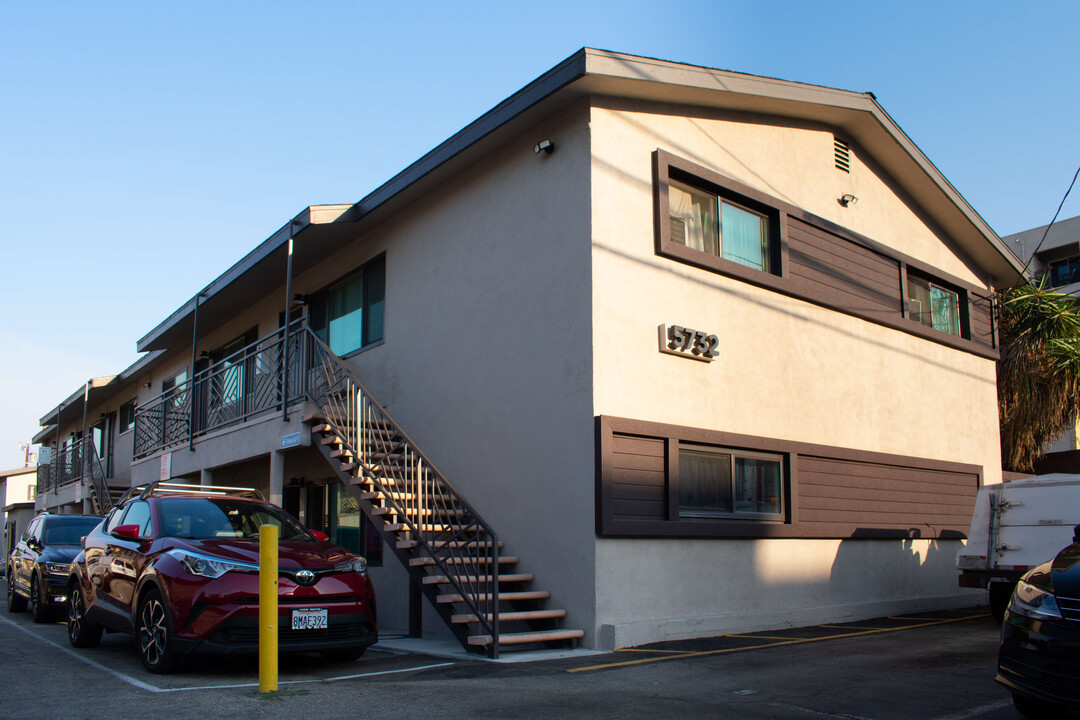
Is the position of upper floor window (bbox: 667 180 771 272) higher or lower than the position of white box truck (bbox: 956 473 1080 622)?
higher

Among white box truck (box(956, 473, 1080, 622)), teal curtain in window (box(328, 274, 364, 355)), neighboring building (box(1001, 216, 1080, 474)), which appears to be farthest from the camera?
neighboring building (box(1001, 216, 1080, 474))

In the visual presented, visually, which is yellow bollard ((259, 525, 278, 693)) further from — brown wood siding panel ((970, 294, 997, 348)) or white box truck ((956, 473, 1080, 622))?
brown wood siding panel ((970, 294, 997, 348))

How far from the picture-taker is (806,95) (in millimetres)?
12461

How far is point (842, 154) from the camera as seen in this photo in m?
14.0

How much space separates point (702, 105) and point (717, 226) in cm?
154

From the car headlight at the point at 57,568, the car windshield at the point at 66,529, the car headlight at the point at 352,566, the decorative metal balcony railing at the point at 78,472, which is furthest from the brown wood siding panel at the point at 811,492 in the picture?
the decorative metal balcony railing at the point at 78,472

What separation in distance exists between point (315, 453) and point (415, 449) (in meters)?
5.35

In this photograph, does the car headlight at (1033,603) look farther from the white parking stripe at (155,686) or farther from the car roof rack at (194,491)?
the car roof rack at (194,491)

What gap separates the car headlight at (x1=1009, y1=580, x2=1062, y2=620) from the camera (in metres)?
5.18

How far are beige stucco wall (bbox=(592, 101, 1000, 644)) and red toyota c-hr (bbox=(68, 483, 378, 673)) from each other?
8.67ft

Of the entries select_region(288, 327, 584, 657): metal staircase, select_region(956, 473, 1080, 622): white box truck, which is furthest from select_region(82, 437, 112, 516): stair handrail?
select_region(956, 473, 1080, 622): white box truck

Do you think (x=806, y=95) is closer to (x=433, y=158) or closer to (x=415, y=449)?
(x=433, y=158)

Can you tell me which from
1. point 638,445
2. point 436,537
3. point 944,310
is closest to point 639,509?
point 638,445

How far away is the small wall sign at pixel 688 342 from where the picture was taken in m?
10.3
